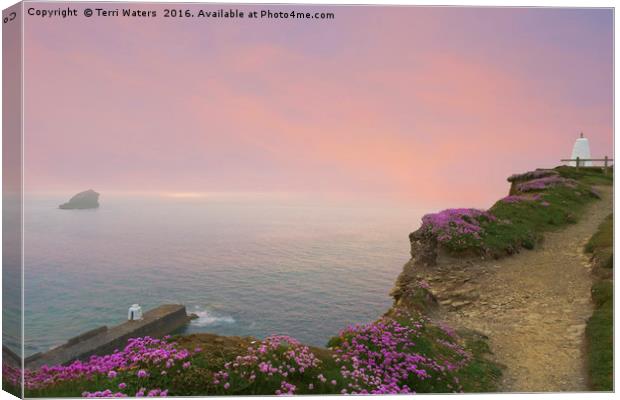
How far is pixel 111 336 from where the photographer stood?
1992 cm

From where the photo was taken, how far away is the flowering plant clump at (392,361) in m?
9.10

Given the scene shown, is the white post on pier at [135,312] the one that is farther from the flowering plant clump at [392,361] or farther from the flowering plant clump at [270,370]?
the flowering plant clump at [270,370]

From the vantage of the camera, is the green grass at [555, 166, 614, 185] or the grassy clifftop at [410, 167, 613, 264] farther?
the green grass at [555, 166, 614, 185]

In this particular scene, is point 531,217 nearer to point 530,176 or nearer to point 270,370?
point 530,176

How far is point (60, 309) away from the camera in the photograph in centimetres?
2795

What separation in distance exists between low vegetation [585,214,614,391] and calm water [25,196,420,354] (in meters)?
10.9

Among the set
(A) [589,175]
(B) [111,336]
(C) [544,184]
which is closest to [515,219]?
(C) [544,184]

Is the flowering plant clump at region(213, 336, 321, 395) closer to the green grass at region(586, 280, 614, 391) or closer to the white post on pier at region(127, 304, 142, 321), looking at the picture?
the green grass at region(586, 280, 614, 391)

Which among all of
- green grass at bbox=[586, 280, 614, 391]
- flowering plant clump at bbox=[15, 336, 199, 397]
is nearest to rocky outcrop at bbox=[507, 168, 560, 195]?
green grass at bbox=[586, 280, 614, 391]

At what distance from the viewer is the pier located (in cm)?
1590

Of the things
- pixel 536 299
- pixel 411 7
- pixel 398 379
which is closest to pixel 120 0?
pixel 411 7

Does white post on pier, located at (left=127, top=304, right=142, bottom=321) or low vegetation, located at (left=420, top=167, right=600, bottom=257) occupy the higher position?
low vegetation, located at (left=420, top=167, right=600, bottom=257)

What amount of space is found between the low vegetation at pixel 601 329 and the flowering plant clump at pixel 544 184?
1608 cm

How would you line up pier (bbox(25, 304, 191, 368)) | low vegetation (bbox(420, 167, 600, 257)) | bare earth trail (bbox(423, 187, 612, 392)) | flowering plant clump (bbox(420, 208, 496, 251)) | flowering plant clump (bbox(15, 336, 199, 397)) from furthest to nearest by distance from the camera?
1. low vegetation (bbox(420, 167, 600, 257))
2. flowering plant clump (bbox(420, 208, 496, 251))
3. pier (bbox(25, 304, 191, 368))
4. bare earth trail (bbox(423, 187, 612, 392))
5. flowering plant clump (bbox(15, 336, 199, 397))
